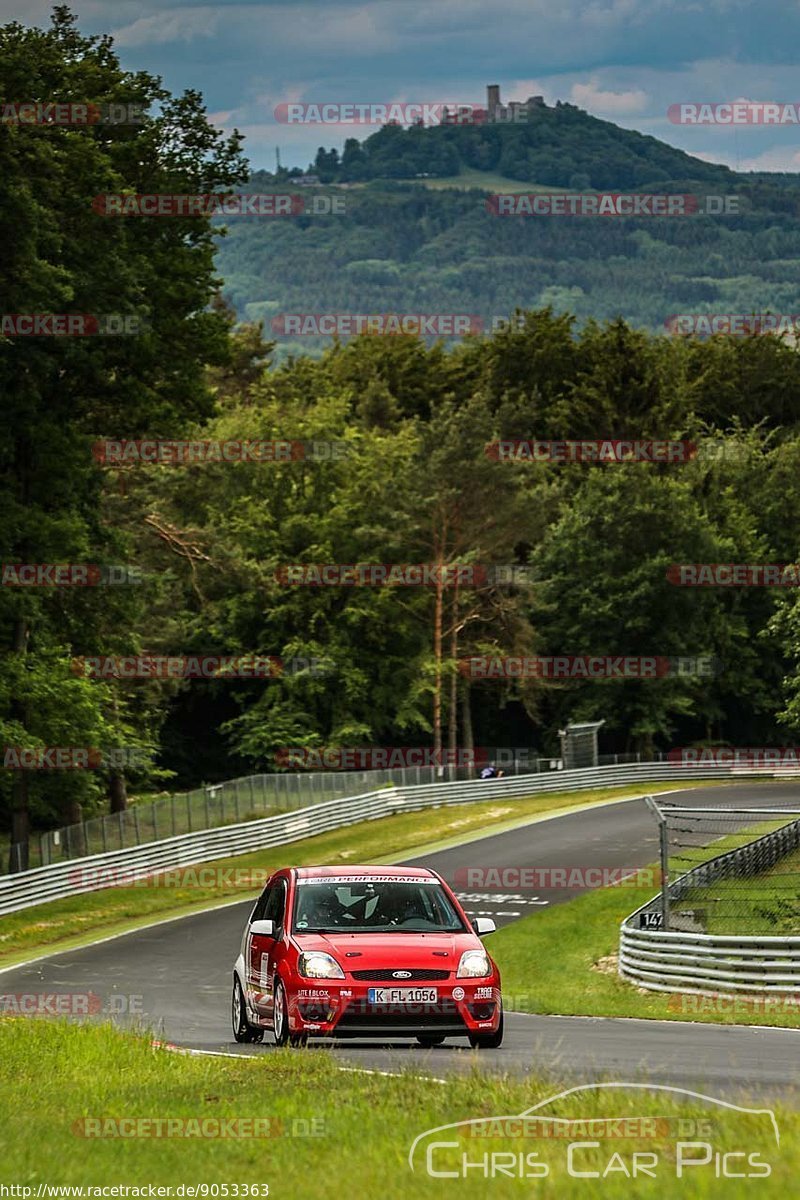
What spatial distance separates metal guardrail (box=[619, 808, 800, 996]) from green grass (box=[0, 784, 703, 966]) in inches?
462

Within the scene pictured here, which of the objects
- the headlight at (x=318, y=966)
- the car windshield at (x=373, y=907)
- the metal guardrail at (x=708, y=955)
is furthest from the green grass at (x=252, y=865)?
the headlight at (x=318, y=966)

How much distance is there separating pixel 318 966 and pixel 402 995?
28.1 inches

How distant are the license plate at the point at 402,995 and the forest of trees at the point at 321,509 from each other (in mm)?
23657

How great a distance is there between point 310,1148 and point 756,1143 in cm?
211

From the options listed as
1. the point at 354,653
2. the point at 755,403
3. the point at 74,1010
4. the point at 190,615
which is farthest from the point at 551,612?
the point at 74,1010

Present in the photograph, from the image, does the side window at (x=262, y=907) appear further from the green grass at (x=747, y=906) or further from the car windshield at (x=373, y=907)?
the green grass at (x=747, y=906)

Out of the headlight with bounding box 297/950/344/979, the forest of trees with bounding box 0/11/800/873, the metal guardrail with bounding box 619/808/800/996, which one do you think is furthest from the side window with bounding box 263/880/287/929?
the forest of trees with bounding box 0/11/800/873

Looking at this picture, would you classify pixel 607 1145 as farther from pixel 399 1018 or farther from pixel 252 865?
pixel 252 865

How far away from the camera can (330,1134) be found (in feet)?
27.4

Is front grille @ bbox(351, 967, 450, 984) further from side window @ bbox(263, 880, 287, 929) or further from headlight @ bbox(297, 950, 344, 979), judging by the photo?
Result: side window @ bbox(263, 880, 287, 929)

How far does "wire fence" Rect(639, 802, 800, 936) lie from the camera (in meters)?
24.4

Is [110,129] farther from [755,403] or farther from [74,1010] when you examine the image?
[755,403]

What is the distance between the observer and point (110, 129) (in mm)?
41281

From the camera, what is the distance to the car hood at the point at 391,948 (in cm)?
1389
